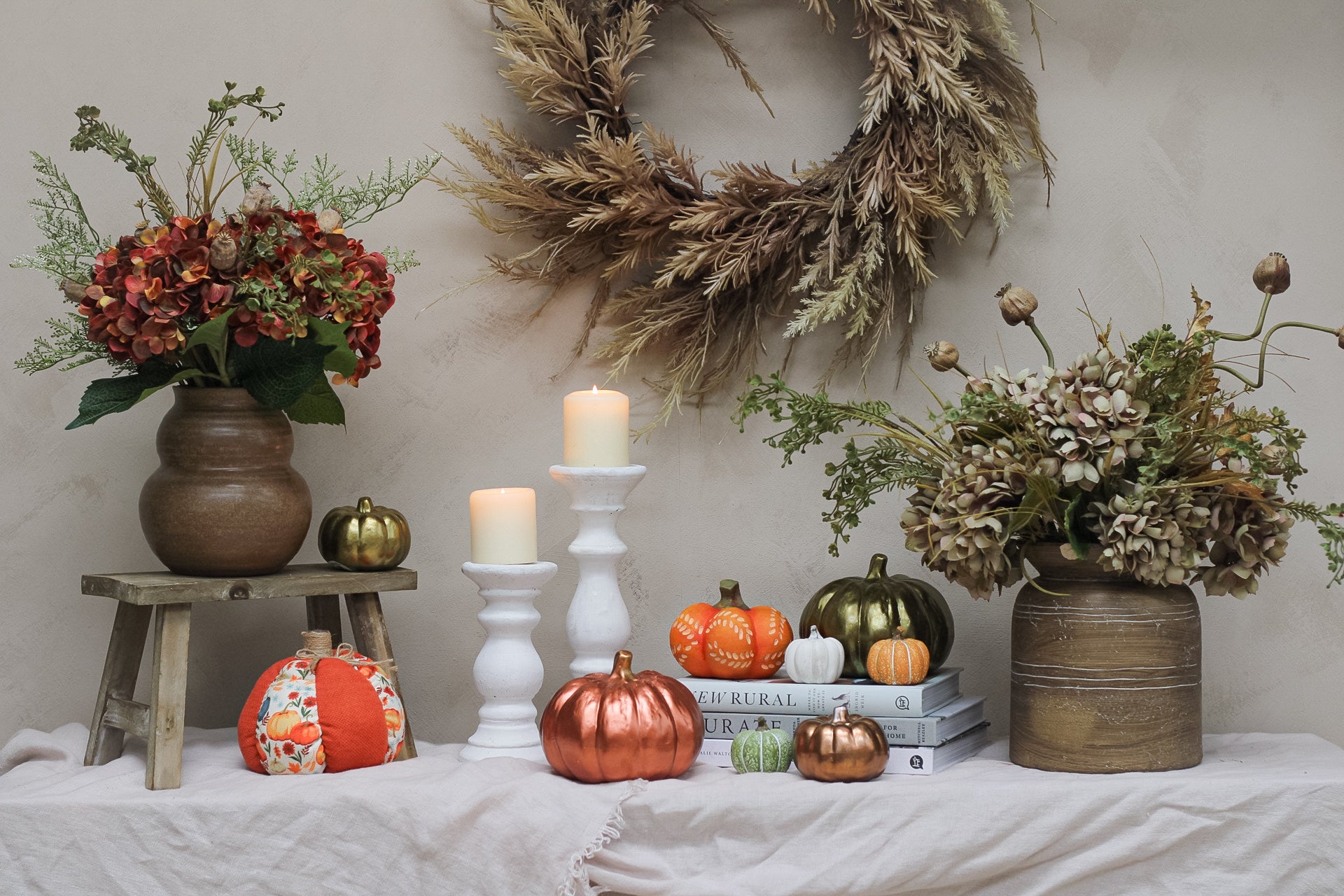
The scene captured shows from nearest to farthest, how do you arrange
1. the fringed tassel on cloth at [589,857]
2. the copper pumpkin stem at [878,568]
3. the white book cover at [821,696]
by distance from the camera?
the fringed tassel on cloth at [589,857] < the white book cover at [821,696] < the copper pumpkin stem at [878,568]

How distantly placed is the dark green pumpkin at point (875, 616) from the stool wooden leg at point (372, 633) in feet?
1.24

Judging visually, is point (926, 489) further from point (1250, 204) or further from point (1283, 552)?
point (1250, 204)

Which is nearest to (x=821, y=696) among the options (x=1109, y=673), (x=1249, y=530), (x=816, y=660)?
(x=816, y=660)

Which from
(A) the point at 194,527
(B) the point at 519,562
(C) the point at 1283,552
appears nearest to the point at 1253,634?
(C) the point at 1283,552

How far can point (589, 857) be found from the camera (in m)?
0.82

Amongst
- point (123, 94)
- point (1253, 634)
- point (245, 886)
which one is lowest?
point (245, 886)

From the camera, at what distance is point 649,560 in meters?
1.17

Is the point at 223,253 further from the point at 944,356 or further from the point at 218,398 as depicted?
the point at 944,356

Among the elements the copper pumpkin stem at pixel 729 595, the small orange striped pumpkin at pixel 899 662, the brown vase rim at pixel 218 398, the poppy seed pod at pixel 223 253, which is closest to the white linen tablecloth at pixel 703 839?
the small orange striped pumpkin at pixel 899 662

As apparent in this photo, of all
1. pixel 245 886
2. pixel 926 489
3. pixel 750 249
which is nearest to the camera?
pixel 245 886

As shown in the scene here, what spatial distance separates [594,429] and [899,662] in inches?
13.6

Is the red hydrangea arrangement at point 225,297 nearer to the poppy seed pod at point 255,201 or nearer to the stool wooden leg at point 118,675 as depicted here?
the poppy seed pod at point 255,201

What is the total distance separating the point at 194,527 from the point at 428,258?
1.30ft

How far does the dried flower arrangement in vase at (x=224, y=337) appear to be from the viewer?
90 centimetres
